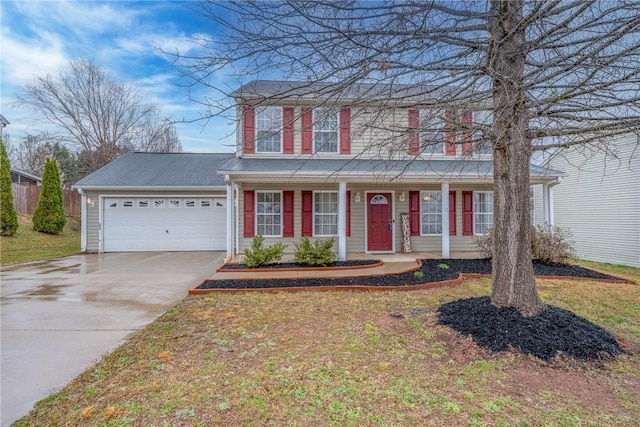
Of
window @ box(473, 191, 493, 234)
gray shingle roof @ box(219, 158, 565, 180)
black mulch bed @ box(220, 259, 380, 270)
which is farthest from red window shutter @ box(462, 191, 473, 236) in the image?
A: black mulch bed @ box(220, 259, 380, 270)

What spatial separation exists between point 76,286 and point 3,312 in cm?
175

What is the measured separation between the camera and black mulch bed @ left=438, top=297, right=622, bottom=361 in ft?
10.6

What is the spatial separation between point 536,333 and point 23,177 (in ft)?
96.3

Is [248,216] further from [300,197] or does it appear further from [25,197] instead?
[25,197]

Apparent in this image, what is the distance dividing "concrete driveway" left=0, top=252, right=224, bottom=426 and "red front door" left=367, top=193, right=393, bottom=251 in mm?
5149

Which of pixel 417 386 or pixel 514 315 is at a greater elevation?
pixel 514 315

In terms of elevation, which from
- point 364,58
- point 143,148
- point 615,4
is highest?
point 143,148

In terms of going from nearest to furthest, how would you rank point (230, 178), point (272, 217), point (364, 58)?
1. point (364, 58)
2. point (230, 178)
3. point (272, 217)

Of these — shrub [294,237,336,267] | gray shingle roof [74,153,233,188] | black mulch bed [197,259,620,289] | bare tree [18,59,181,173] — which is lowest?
black mulch bed [197,259,620,289]

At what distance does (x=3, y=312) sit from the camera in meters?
4.92

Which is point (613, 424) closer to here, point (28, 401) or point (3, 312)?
point (28, 401)

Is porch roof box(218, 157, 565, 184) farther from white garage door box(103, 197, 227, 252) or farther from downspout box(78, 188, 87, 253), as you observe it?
downspout box(78, 188, 87, 253)

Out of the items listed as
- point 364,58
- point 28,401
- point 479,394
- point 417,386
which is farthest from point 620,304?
point 28,401

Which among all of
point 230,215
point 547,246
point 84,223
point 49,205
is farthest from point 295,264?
point 49,205
